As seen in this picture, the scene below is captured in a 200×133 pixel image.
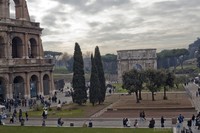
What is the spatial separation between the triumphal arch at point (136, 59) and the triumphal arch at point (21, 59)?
52758 millimetres

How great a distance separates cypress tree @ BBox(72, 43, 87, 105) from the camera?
60.5 metres

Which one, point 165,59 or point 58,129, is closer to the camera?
point 58,129

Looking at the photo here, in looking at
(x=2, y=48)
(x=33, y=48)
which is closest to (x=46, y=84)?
(x=33, y=48)

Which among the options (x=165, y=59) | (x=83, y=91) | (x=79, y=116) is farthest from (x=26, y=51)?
(x=165, y=59)

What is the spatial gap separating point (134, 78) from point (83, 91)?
9331 millimetres

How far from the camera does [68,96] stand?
3172 inches

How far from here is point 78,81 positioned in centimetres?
6109

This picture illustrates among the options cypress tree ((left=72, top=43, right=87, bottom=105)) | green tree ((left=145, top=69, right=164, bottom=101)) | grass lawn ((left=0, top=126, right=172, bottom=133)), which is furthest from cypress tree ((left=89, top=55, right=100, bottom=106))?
grass lawn ((left=0, top=126, right=172, bottom=133))

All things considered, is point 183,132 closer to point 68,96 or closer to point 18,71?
point 18,71

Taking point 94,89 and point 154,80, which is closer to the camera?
point 94,89

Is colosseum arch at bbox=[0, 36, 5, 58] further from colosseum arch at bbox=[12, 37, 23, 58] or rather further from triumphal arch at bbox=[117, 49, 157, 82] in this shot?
triumphal arch at bbox=[117, 49, 157, 82]

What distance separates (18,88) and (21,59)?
5810 millimetres

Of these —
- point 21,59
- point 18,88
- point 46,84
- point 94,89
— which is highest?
point 21,59

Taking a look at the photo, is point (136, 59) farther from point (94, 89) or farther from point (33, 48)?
point (94, 89)
